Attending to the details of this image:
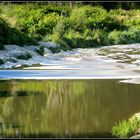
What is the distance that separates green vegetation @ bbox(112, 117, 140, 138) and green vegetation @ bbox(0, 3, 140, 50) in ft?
54.9

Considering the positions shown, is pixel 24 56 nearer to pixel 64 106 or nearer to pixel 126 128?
pixel 64 106

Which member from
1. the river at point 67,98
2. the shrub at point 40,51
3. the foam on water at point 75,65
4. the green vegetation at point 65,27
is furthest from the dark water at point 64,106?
the green vegetation at point 65,27

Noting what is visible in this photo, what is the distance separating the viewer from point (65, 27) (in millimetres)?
36125

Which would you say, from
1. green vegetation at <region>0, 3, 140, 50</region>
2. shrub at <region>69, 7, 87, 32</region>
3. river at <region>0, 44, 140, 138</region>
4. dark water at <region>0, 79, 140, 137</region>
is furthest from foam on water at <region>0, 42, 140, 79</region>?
shrub at <region>69, 7, 87, 32</region>

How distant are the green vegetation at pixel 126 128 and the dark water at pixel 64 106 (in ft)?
0.60

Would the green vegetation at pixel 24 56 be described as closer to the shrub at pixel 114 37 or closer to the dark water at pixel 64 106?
the dark water at pixel 64 106

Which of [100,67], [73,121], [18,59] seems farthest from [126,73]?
[73,121]

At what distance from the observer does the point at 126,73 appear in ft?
62.4

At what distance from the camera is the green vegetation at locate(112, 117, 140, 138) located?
967 centimetres

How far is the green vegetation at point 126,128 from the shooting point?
9.67 metres

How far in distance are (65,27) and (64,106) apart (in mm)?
23795

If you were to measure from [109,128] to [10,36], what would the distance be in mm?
17945

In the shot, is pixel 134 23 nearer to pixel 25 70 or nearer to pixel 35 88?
pixel 25 70

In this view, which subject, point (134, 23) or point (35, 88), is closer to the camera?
point (35, 88)
